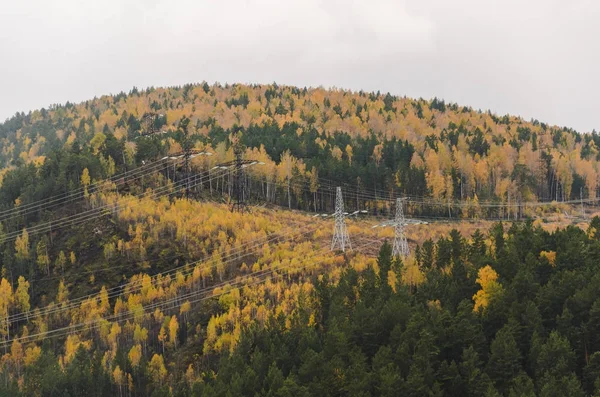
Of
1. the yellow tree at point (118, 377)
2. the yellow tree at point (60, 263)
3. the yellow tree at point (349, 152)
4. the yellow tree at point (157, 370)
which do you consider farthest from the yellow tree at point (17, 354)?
the yellow tree at point (349, 152)

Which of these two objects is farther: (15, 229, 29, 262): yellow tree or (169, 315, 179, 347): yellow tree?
(15, 229, 29, 262): yellow tree

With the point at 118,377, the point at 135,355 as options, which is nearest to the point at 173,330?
the point at 135,355

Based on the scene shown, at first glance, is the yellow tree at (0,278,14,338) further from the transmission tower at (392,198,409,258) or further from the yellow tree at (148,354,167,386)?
the transmission tower at (392,198,409,258)

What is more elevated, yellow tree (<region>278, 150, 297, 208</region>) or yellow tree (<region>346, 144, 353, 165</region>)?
yellow tree (<region>346, 144, 353, 165</region>)

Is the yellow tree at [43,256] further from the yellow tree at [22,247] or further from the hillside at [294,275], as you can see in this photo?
the yellow tree at [22,247]

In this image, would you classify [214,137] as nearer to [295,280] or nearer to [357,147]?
[357,147]

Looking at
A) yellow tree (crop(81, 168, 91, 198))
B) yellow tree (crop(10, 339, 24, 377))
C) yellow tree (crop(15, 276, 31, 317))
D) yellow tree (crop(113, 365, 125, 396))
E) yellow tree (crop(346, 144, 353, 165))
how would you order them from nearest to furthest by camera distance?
yellow tree (crop(113, 365, 125, 396)), yellow tree (crop(10, 339, 24, 377)), yellow tree (crop(15, 276, 31, 317)), yellow tree (crop(81, 168, 91, 198)), yellow tree (crop(346, 144, 353, 165))

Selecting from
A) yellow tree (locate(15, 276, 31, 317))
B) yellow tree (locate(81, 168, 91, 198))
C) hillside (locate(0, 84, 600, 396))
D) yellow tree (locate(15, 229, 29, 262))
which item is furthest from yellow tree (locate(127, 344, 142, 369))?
yellow tree (locate(81, 168, 91, 198))

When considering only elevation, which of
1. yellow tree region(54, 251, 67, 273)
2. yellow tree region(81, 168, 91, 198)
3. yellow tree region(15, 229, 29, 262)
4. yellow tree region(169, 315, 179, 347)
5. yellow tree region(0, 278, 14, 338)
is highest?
yellow tree region(81, 168, 91, 198)

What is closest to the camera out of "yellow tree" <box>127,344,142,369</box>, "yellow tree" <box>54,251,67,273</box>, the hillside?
the hillside

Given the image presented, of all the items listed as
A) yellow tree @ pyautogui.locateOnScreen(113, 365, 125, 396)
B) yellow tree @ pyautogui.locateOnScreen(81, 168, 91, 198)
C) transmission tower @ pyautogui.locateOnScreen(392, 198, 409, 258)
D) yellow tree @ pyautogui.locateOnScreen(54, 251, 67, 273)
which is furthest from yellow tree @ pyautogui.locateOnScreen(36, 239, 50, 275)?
transmission tower @ pyautogui.locateOnScreen(392, 198, 409, 258)
